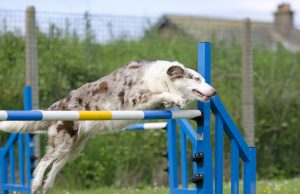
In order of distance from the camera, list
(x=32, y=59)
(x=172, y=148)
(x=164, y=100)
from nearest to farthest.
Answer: (x=164, y=100), (x=172, y=148), (x=32, y=59)

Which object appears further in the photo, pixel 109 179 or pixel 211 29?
pixel 211 29

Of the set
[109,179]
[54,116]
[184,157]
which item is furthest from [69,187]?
[54,116]

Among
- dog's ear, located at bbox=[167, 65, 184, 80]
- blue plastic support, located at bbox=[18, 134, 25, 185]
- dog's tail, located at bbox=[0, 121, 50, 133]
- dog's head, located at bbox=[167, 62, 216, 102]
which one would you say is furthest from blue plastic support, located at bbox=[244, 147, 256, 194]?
blue plastic support, located at bbox=[18, 134, 25, 185]

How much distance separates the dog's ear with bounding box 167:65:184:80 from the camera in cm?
475

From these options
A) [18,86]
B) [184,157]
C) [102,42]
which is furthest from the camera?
[102,42]

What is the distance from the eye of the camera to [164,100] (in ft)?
15.3

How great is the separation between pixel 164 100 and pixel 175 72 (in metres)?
0.24

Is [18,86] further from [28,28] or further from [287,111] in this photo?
[287,111]

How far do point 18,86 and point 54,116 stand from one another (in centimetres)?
499

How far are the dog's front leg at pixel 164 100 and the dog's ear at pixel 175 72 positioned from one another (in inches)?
6.6

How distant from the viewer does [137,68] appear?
5.03m

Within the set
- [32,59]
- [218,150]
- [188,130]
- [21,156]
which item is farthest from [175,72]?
[32,59]

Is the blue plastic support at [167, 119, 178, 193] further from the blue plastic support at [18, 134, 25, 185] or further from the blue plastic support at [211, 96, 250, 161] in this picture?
the blue plastic support at [18, 134, 25, 185]

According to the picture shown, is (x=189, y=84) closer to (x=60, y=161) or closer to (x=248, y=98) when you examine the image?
(x=60, y=161)
